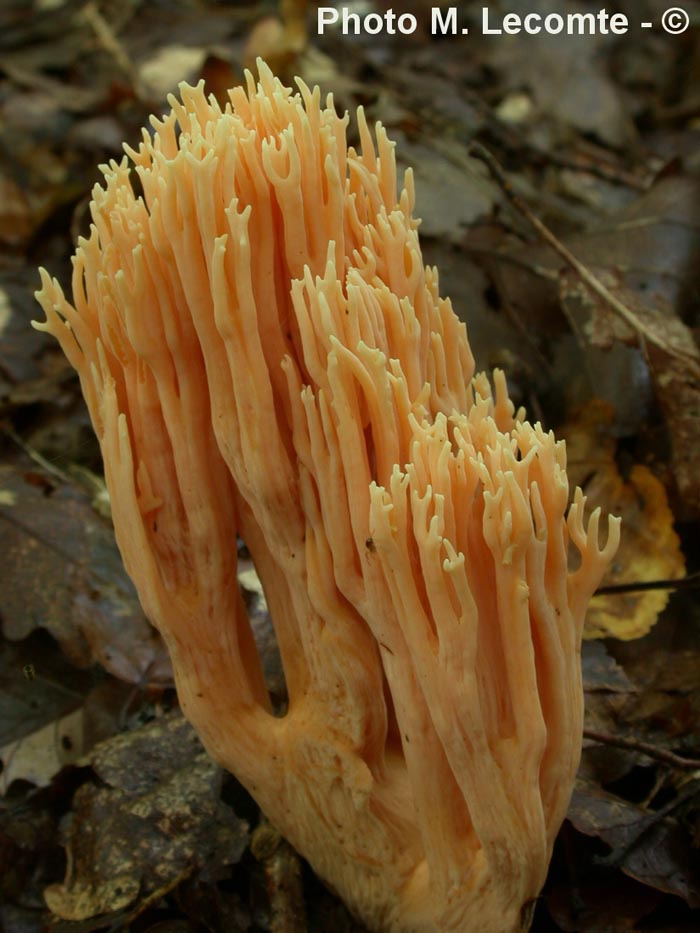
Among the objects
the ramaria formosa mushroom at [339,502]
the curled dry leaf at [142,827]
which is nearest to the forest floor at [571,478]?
the curled dry leaf at [142,827]

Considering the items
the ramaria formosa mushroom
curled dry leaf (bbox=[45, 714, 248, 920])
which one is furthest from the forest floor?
the ramaria formosa mushroom

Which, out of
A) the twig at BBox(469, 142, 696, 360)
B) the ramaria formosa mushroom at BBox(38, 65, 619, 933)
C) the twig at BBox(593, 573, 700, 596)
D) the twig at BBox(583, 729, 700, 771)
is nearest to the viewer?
the ramaria formosa mushroom at BBox(38, 65, 619, 933)

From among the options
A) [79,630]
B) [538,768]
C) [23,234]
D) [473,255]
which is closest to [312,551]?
[538,768]

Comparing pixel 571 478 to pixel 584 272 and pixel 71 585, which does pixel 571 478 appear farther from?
pixel 71 585

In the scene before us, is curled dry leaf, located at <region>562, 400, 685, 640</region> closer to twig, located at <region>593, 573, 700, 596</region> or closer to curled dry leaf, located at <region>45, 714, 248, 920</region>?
twig, located at <region>593, 573, 700, 596</region>

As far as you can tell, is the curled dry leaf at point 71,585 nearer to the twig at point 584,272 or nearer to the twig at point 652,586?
the twig at point 652,586

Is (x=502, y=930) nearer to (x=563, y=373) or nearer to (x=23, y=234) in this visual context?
(x=563, y=373)
